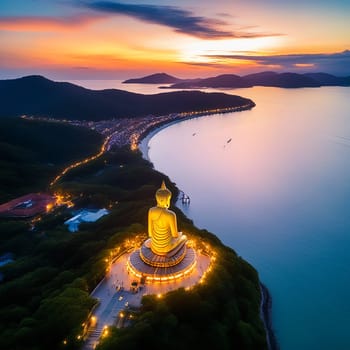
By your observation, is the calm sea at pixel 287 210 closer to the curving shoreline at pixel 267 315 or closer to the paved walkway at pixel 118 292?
the curving shoreline at pixel 267 315

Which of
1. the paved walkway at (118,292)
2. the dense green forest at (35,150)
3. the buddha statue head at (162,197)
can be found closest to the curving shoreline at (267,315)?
the paved walkway at (118,292)

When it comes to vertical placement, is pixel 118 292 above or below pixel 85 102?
above

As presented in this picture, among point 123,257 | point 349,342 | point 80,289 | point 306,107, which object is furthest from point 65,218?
point 306,107

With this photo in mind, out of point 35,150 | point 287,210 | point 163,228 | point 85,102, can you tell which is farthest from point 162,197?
point 85,102

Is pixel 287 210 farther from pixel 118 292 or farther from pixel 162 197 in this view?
pixel 118 292

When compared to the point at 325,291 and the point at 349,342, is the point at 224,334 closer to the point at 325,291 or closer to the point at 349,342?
the point at 349,342

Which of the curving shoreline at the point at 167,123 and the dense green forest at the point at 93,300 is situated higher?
the dense green forest at the point at 93,300

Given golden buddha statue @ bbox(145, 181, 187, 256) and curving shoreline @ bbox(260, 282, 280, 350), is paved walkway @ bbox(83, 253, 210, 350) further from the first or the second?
curving shoreline @ bbox(260, 282, 280, 350)
